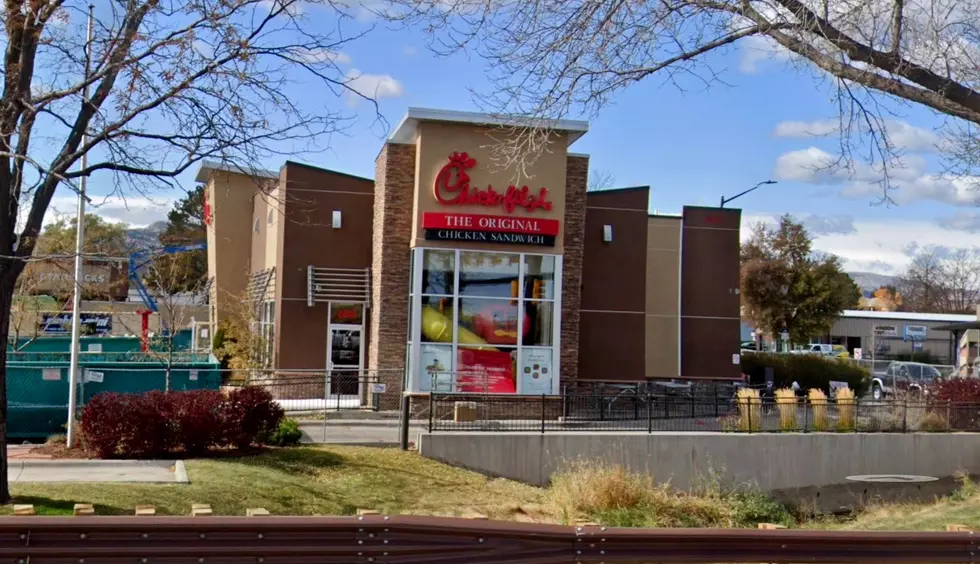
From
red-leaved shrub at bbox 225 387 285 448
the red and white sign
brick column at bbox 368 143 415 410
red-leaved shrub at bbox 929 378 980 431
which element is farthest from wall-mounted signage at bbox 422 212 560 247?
red-leaved shrub at bbox 929 378 980 431

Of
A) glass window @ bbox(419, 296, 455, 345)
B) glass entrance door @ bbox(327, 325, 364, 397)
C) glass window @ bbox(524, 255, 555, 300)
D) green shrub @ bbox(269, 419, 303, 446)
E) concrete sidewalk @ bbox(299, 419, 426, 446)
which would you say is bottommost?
concrete sidewalk @ bbox(299, 419, 426, 446)

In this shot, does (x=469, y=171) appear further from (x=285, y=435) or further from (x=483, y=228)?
(x=285, y=435)

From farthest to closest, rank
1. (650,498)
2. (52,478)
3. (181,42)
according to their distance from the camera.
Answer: (650,498)
(52,478)
(181,42)

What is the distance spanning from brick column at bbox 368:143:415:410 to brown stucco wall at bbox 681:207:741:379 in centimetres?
1139

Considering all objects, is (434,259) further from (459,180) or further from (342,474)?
(342,474)

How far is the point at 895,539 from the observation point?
6.61m

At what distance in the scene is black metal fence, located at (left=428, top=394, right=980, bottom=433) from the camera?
19852 millimetres

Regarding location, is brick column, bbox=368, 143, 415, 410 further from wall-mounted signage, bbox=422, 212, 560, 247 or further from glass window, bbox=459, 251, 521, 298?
glass window, bbox=459, 251, 521, 298

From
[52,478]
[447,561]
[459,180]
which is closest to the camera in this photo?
[447,561]

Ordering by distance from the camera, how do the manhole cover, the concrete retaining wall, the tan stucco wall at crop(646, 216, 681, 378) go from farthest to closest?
the tan stucco wall at crop(646, 216, 681, 378), the manhole cover, the concrete retaining wall

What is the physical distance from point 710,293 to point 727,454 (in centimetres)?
1324

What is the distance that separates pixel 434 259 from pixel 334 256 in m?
4.22

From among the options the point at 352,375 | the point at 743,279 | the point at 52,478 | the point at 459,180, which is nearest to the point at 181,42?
the point at 52,478

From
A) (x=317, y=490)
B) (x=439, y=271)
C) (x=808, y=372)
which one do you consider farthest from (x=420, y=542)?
(x=808, y=372)
